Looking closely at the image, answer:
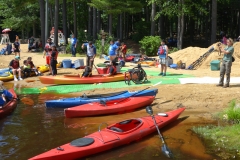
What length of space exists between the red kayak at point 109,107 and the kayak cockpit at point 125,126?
2016 mm

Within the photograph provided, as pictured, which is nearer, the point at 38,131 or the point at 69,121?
the point at 38,131

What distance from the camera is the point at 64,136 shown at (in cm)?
852

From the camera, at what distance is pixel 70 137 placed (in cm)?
842

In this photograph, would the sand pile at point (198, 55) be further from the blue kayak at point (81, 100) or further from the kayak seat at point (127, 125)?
the kayak seat at point (127, 125)

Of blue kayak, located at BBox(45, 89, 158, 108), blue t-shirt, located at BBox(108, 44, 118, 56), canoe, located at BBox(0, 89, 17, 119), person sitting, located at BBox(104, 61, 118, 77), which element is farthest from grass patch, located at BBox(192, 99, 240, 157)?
blue t-shirt, located at BBox(108, 44, 118, 56)

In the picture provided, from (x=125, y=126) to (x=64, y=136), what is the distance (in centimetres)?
165

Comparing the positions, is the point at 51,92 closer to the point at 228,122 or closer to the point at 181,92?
the point at 181,92

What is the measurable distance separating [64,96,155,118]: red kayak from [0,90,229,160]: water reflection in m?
0.16

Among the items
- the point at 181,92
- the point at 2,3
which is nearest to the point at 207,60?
the point at 181,92

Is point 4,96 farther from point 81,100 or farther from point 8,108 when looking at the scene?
point 81,100

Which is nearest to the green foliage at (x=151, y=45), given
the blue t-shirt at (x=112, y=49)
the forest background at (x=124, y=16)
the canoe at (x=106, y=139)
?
the forest background at (x=124, y=16)

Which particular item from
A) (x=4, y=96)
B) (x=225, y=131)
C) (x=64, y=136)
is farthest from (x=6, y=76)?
(x=225, y=131)

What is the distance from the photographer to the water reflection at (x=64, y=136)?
7145 mm

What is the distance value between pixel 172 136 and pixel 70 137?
2564 mm
